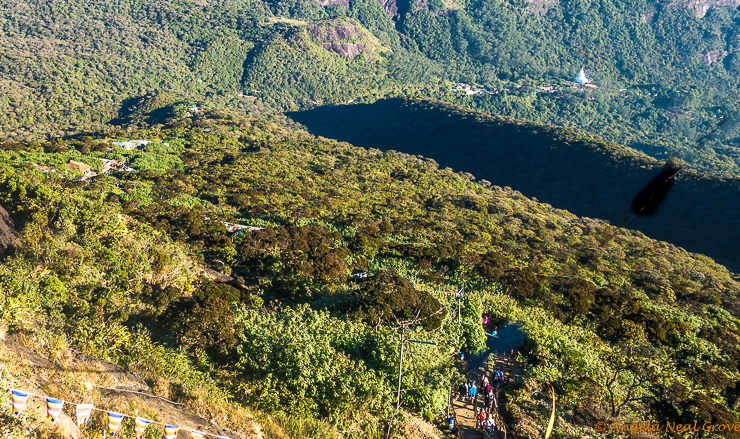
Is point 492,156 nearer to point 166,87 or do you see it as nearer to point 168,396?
point 168,396

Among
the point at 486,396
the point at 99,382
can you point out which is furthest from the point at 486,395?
the point at 99,382

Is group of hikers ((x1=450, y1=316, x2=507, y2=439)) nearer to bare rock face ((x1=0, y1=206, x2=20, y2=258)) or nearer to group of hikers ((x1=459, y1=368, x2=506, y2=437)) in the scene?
group of hikers ((x1=459, y1=368, x2=506, y2=437))

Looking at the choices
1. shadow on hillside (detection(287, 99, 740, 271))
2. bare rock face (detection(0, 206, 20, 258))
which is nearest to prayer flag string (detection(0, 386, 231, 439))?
bare rock face (detection(0, 206, 20, 258))

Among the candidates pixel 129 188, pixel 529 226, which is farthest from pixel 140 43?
pixel 529 226

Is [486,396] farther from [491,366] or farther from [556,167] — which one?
[556,167]

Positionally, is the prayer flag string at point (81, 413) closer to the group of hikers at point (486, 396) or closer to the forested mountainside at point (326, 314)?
the forested mountainside at point (326, 314)
